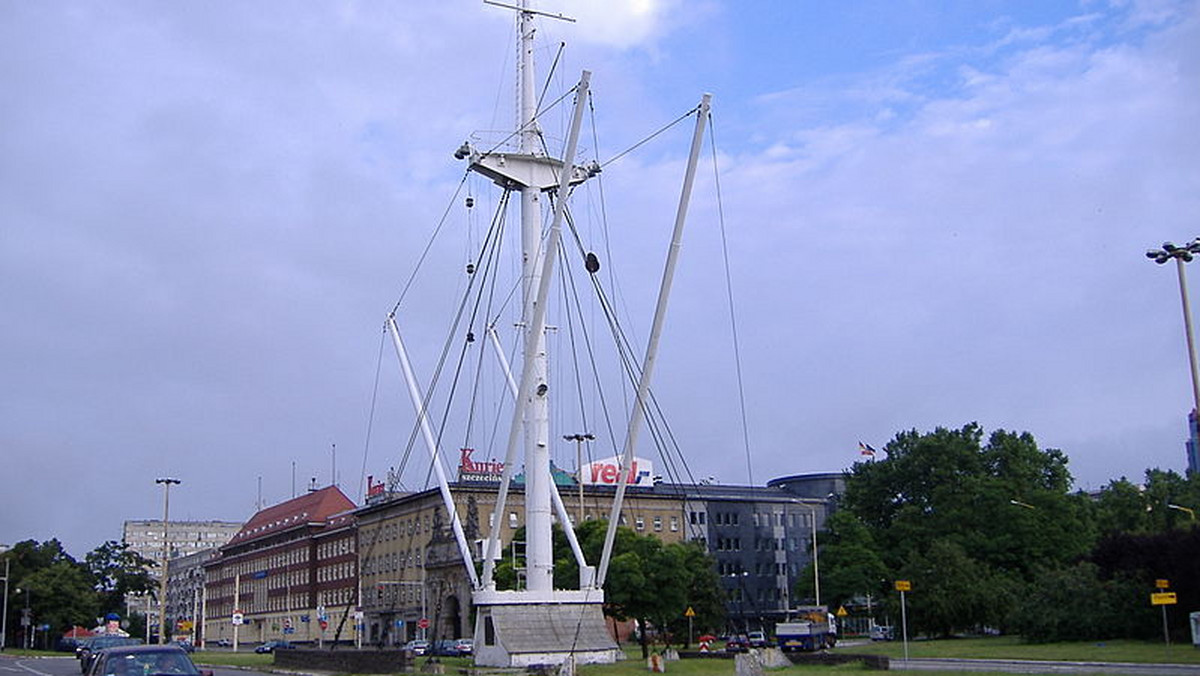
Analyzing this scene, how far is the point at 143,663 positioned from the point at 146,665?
0.20 ft

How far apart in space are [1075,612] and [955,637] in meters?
23.1

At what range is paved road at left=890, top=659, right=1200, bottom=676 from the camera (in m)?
36.8

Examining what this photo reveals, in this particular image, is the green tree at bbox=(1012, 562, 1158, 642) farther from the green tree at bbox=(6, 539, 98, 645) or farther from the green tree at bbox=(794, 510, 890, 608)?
the green tree at bbox=(6, 539, 98, 645)

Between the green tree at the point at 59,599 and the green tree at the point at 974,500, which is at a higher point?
the green tree at the point at 974,500

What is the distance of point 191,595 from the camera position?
185500 millimetres

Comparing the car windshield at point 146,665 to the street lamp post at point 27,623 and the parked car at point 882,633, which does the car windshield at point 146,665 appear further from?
the street lamp post at point 27,623

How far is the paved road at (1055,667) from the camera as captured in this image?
36772 millimetres

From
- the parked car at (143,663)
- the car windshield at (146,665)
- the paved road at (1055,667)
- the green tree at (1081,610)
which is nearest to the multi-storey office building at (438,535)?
the green tree at (1081,610)

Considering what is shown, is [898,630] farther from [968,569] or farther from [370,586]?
[370,586]

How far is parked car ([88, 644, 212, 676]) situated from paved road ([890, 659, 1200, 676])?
1006 inches

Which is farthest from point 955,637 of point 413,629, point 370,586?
point 370,586

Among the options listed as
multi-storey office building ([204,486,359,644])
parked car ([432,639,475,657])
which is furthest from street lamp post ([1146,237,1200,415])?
multi-storey office building ([204,486,359,644])

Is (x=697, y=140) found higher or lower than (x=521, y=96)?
lower

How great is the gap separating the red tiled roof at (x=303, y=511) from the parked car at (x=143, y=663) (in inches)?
4455
